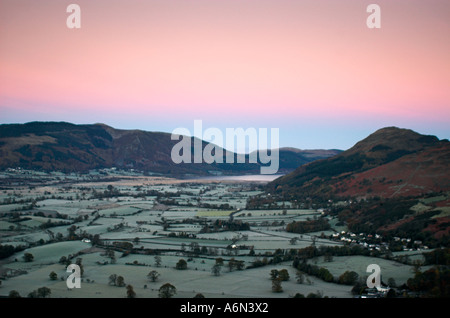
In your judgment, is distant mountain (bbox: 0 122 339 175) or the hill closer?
the hill

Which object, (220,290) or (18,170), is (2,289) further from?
(18,170)

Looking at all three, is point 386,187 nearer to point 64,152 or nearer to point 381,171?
point 381,171

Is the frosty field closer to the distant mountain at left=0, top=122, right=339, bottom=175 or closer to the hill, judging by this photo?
the hill

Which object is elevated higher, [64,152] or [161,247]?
[64,152]

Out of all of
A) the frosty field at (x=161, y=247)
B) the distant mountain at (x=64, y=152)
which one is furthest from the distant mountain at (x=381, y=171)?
the distant mountain at (x=64, y=152)

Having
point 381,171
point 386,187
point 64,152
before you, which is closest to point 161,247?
point 386,187

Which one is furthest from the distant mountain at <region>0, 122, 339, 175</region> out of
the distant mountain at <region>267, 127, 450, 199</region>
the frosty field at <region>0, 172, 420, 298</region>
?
the distant mountain at <region>267, 127, 450, 199</region>

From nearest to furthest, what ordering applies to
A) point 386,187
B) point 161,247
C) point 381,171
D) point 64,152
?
point 161,247, point 386,187, point 381,171, point 64,152

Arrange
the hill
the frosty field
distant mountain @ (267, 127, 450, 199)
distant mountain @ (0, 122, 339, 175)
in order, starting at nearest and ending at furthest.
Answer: the frosty field < the hill < distant mountain @ (267, 127, 450, 199) < distant mountain @ (0, 122, 339, 175)
